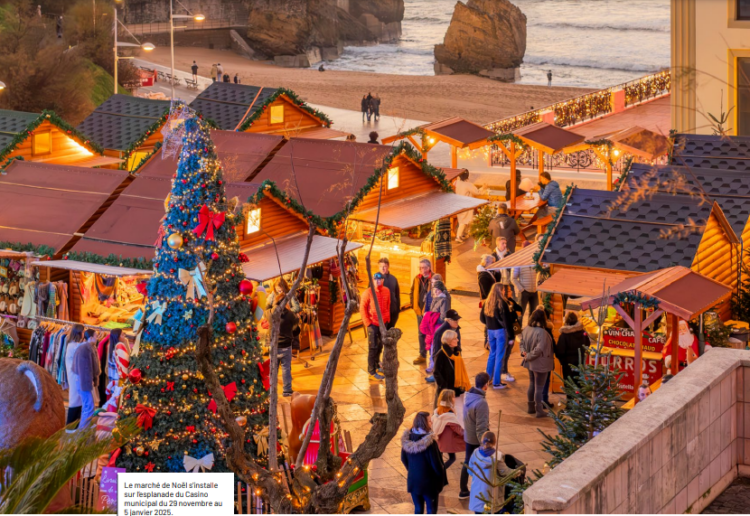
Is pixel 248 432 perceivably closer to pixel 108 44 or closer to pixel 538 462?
pixel 538 462

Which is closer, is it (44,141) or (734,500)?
(734,500)

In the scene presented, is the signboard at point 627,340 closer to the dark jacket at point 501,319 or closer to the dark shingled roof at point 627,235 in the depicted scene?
the dark shingled roof at point 627,235

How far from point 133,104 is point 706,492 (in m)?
21.1

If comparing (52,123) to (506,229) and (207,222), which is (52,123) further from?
(207,222)

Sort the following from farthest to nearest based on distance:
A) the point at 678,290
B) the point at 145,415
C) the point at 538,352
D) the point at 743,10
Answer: the point at 743,10
the point at 538,352
the point at 678,290
the point at 145,415

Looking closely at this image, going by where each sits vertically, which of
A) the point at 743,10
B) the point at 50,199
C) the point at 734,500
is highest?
the point at 743,10

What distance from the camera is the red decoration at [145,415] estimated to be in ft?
37.1

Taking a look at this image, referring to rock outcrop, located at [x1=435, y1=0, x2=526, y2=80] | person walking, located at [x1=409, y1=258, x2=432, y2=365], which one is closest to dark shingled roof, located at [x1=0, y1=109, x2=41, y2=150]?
person walking, located at [x1=409, y1=258, x2=432, y2=365]

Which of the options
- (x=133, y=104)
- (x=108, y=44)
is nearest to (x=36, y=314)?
(x=133, y=104)

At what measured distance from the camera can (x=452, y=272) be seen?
21203 mm

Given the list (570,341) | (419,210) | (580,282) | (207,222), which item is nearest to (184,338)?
(207,222)

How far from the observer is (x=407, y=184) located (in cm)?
1973

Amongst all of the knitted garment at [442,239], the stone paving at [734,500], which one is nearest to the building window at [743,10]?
the knitted garment at [442,239]

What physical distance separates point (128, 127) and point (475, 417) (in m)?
16.0
